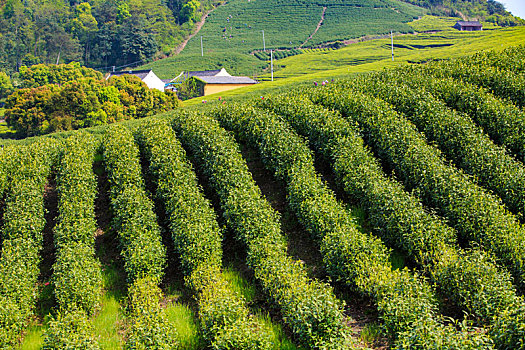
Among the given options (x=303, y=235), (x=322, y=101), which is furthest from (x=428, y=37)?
(x=303, y=235)

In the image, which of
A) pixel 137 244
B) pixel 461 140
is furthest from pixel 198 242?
pixel 461 140

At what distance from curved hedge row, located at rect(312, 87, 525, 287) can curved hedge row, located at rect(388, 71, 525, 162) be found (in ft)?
8.40

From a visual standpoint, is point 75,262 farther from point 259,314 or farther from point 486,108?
point 486,108

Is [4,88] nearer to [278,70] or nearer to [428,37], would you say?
[278,70]

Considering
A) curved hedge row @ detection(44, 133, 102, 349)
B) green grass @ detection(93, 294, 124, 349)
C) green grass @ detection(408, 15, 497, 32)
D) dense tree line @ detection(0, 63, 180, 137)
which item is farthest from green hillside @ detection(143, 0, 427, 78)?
green grass @ detection(93, 294, 124, 349)

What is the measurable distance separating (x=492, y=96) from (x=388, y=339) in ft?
38.9

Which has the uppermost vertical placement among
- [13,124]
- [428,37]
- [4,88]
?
[428,37]

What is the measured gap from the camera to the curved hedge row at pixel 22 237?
31.7 feet

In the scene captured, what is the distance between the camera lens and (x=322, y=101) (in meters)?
17.4

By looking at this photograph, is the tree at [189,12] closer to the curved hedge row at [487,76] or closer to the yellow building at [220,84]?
the yellow building at [220,84]

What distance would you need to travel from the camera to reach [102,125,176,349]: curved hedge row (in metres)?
8.72

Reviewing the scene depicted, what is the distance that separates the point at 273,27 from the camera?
12169 centimetres

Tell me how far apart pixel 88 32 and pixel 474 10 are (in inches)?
3941

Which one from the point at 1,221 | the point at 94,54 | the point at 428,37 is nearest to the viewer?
the point at 1,221
